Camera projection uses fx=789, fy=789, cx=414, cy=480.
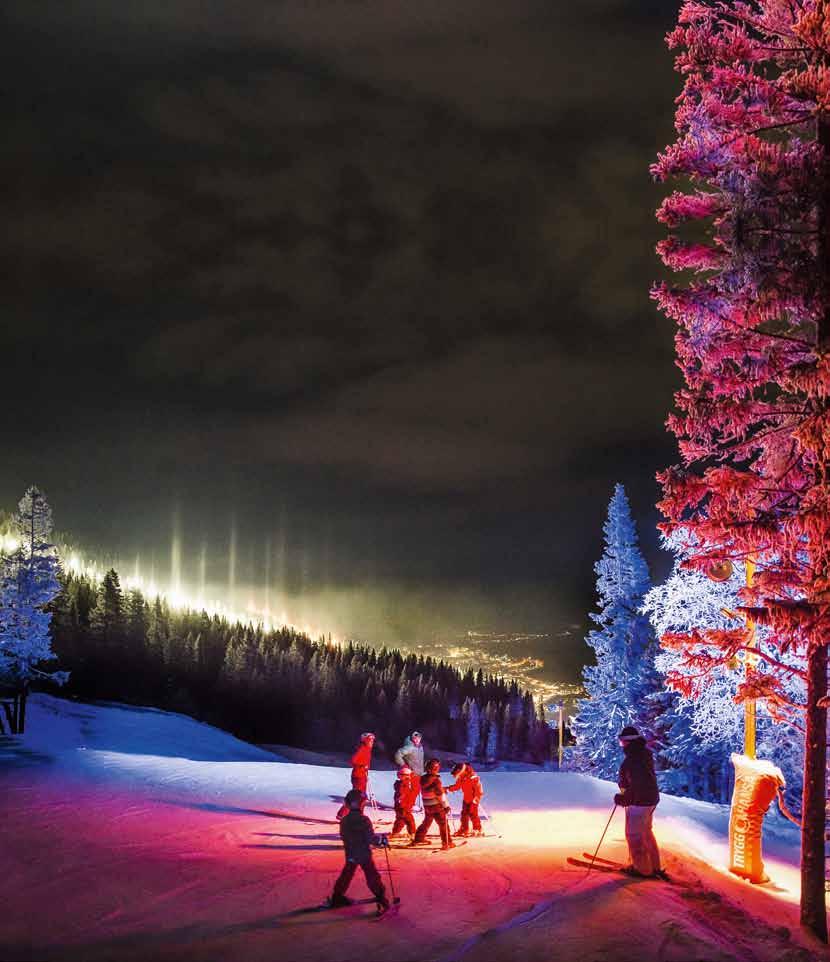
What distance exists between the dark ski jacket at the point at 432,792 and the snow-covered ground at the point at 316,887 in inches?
36.8

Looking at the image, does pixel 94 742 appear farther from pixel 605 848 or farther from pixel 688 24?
pixel 688 24

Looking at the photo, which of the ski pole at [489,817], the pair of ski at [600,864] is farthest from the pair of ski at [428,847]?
the pair of ski at [600,864]

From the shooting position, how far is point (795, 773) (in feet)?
82.8

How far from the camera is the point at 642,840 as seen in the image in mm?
12883

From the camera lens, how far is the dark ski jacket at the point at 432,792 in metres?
15.6

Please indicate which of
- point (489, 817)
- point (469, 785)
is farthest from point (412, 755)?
point (489, 817)

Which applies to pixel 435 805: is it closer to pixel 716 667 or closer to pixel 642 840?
pixel 642 840

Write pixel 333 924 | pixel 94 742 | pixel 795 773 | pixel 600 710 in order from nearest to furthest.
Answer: pixel 333 924, pixel 795 773, pixel 600 710, pixel 94 742

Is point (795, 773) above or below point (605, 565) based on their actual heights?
below

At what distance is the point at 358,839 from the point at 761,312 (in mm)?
9453

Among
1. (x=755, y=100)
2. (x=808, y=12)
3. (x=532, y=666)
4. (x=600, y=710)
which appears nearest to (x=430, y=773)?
(x=755, y=100)

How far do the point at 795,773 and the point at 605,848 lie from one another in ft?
44.0

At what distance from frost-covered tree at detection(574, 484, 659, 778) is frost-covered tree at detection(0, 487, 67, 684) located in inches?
1150

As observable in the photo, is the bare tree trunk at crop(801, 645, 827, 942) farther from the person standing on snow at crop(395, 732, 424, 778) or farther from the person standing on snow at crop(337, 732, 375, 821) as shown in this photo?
the person standing on snow at crop(337, 732, 375, 821)
